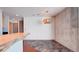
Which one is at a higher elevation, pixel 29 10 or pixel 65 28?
pixel 29 10

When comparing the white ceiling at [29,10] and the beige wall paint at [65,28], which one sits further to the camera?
the beige wall paint at [65,28]

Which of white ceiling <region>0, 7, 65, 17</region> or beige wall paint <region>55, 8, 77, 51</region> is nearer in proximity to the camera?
white ceiling <region>0, 7, 65, 17</region>

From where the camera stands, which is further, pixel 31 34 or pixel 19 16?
pixel 19 16

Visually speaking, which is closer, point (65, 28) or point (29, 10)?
point (29, 10)
